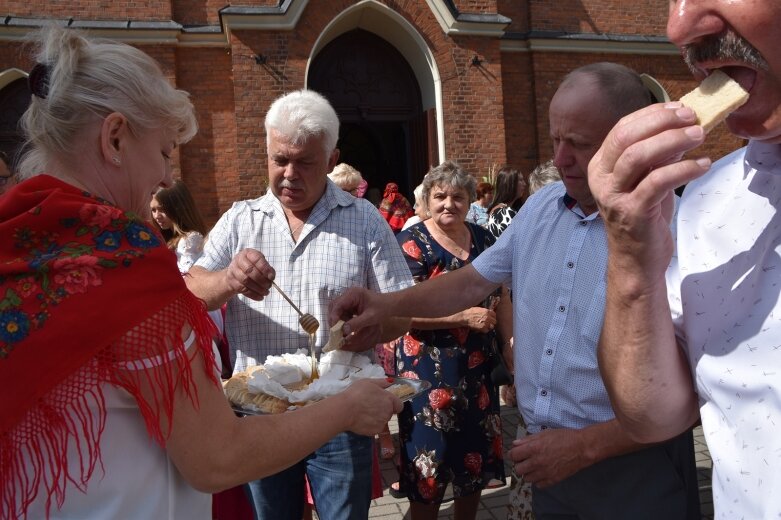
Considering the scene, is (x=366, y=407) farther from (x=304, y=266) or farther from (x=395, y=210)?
(x=395, y=210)

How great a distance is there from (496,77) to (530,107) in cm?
114

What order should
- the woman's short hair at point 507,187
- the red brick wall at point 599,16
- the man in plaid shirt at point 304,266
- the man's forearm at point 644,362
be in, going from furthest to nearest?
the red brick wall at point 599,16, the woman's short hair at point 507,187, the man in plaid shirt at point 304,266, the man's forearm at point 644,362

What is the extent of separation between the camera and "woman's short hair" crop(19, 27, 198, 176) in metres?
1.63

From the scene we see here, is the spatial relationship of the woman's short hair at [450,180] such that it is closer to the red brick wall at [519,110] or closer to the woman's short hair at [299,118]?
the woman's short hair at [299,118]

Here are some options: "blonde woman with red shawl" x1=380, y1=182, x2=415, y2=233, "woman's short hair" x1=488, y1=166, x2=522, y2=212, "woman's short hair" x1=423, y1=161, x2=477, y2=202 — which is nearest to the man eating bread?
"woman's short hair" x1=423, y1=161, x2=477, y2=202

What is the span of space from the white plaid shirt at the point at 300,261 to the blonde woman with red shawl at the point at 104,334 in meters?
1.19

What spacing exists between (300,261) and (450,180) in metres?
1.88

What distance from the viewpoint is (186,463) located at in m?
1.56

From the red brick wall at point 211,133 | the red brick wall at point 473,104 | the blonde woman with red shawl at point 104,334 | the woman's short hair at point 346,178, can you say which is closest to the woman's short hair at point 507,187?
the woman's short hair at point 346,178

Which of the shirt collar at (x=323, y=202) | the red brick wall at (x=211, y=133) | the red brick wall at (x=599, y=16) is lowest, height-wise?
the shirt collar at (x=323, y=202)

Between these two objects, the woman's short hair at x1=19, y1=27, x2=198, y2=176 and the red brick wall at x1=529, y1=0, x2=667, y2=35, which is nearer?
the woman's short hair at x1=19, y1=27, x2=198, y2=176

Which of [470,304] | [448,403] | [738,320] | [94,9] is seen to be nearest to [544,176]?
[448,403]

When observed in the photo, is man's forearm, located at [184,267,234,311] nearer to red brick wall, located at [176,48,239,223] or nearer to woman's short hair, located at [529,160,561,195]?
A: woman's short hair, located at [529,160,561,195]

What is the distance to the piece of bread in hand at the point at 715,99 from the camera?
108 centimetres
